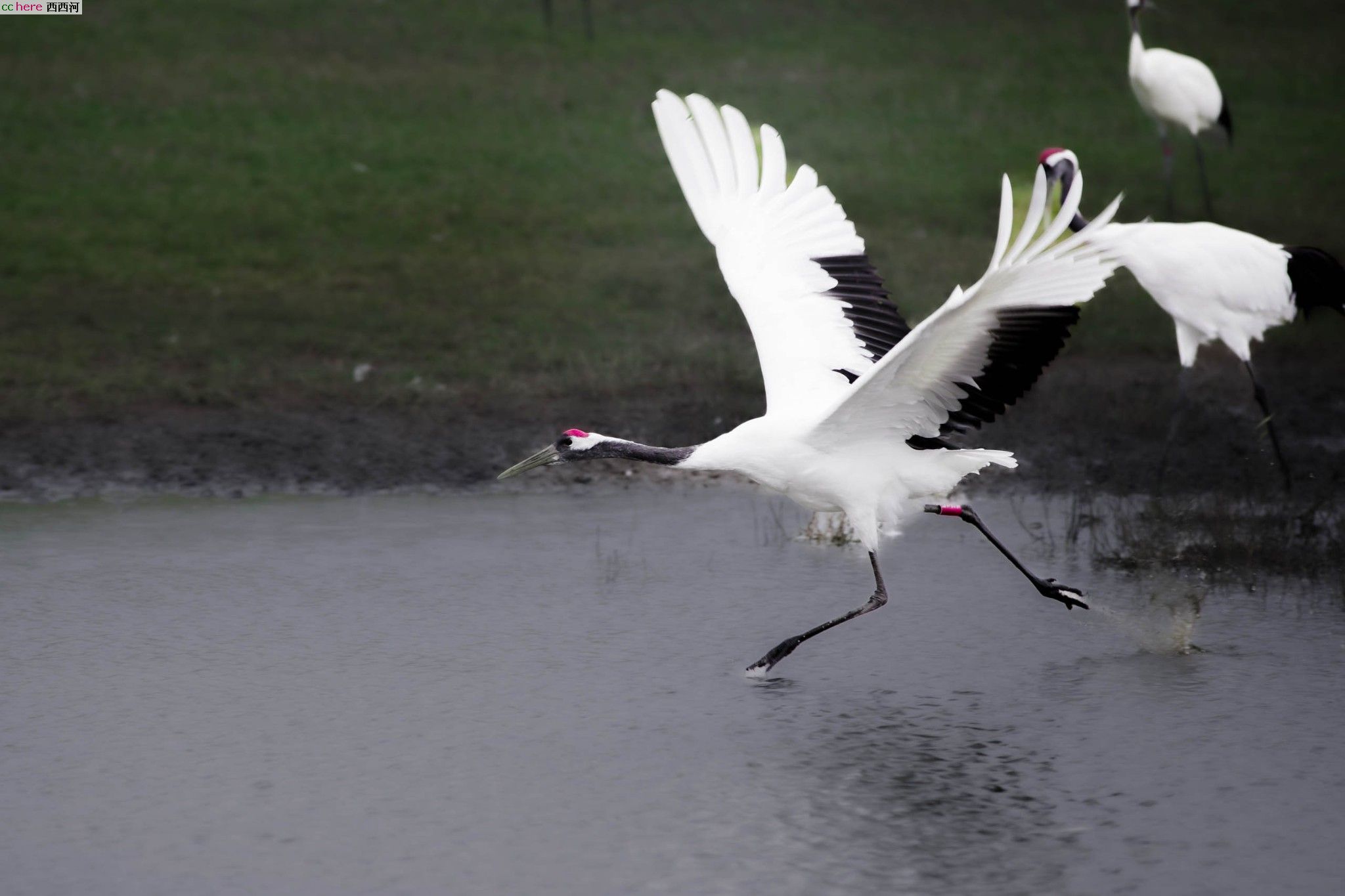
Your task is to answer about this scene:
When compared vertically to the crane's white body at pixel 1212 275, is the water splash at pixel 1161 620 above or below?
below

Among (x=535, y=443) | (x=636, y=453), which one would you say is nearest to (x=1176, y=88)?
(x=535, y=443)

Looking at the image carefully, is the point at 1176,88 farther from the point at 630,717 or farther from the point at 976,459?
the point at 630,717

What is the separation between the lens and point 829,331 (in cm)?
594

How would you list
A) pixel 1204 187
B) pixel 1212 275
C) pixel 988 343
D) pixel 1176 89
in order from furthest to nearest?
1. pixel 1204 187
2. pixel 1176 89
3. pixel 1212 275
4. pixel 988 343

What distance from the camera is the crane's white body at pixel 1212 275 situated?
7.50m

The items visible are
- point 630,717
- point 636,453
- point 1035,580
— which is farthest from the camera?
point 1035,580

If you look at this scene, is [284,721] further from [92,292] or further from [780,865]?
[92,292]

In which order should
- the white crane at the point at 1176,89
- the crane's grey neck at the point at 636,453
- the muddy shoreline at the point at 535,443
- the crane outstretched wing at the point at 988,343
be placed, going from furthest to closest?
the white crane at the point at 1176,89 < the muddy shoreline at the point at 535,443 < the crane's grey neck at the point at 636,453 < the crane outstretched wing at the point at 988,343

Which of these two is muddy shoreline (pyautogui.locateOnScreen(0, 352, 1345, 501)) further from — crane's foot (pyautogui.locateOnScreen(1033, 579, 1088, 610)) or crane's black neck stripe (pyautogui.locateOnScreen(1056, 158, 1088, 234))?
crane's foot (pyautogui.locateOnScreen(1033, 579, 1088, 610))

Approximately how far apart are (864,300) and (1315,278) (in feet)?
8.38

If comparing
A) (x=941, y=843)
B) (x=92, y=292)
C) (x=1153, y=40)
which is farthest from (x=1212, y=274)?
(x=1153, y=40)

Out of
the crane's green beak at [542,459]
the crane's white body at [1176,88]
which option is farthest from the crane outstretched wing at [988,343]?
the crane's white body at [1176,88]

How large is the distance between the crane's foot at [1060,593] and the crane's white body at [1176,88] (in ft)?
22.8

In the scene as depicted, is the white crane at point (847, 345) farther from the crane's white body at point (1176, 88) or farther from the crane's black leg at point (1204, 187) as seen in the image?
the crane's black leg at point (1204, 187)
